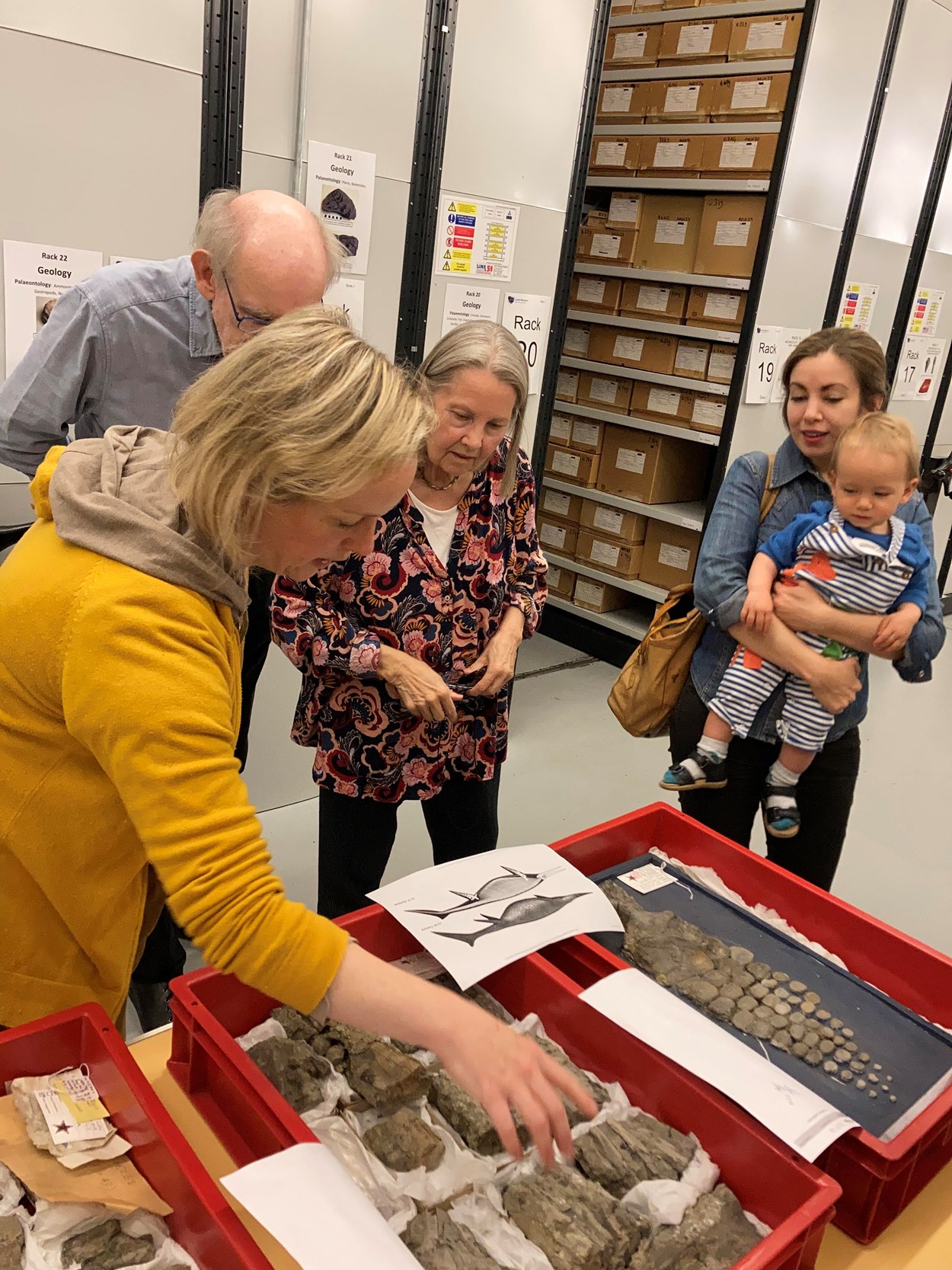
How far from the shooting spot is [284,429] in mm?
874

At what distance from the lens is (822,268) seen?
14.3 ft

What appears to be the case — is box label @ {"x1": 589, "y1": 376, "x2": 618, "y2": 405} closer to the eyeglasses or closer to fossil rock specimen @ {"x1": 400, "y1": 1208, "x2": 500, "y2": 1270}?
the eyeglasses

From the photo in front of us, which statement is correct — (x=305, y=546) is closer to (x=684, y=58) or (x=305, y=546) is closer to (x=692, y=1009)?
(x=692, y=1009)

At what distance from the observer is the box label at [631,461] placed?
4.62 m

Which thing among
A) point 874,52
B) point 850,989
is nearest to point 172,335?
point 850,989

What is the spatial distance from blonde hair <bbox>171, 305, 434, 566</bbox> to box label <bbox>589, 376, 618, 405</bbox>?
3923 mm

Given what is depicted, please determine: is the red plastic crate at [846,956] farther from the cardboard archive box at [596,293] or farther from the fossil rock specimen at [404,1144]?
the cardboard archive box at [596,293]

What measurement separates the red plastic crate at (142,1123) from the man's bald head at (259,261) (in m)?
1.27

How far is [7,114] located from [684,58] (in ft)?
10.3

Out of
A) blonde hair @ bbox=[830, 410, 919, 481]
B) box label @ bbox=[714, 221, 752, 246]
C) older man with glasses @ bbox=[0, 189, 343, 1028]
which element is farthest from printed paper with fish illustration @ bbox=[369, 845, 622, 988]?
box label @ bbox=[714, 221, 752, 246]

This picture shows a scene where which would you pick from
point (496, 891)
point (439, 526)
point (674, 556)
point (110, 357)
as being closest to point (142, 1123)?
point (496, 891)

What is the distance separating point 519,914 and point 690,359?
3.51 m

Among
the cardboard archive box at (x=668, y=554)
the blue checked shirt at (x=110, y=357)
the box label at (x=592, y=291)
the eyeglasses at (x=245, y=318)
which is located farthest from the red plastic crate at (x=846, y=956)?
the box label at (x=592, y=291)

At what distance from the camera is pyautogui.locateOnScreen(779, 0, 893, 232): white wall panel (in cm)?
389
